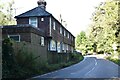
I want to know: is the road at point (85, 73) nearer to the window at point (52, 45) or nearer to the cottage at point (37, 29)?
the cottage at point (37, 29)

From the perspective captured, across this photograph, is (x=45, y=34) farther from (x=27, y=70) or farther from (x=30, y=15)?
(x=27, y=70)

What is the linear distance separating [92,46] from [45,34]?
306 ft

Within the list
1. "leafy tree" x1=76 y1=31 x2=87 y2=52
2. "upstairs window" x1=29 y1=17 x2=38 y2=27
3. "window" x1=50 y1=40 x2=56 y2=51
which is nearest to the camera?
"upstairs window" x1=29 y1=17 x2=38 y2=27

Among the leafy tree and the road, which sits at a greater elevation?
the leafy tree

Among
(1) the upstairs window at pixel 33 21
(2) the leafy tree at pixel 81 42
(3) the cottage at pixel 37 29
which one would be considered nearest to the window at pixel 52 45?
(3) the cottage at pixel 37 29

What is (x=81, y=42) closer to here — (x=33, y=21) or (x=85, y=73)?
(x=33, y=21)

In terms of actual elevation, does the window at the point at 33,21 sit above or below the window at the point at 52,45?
above

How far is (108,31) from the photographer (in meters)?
50.2

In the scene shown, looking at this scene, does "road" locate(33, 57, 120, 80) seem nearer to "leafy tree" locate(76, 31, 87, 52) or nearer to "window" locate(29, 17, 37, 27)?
"window" locate(29, 17, 37, 27)

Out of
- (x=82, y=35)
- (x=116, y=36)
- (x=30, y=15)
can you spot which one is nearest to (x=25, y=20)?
(x=30, y=15)

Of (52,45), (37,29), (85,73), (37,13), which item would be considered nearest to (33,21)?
(37,13)

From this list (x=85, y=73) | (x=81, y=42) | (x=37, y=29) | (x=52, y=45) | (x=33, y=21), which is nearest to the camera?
(x=85, y=73)

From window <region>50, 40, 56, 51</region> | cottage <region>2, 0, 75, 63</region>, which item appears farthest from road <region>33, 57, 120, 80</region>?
window <region>50, 40, 56, 51</region>

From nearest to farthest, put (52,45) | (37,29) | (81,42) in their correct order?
(37,29) → (52,45) → (81,42)
